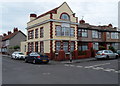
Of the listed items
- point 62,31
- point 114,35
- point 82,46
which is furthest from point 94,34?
point 62,31

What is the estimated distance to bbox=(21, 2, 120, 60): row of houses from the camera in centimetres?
2680

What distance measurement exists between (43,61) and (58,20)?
1060 centimetres

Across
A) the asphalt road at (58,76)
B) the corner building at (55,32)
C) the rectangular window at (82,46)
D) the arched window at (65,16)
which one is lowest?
the asphalt road at (58,76)

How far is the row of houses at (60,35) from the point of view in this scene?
1055 inches

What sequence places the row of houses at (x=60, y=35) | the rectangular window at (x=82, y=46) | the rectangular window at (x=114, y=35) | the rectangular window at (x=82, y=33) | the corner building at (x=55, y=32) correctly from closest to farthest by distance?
the row of houses at (x=60, y=35) → the corner building at (x=55, y=32) → the rectangular window at (x=82, y=33) → the rectangular window at (x=82, y=46) → the rectangular window at (x=114, y=35)

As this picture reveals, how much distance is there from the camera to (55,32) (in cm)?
2744

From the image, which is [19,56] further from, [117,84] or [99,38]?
[117,84]

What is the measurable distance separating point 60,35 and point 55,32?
48.3 inches

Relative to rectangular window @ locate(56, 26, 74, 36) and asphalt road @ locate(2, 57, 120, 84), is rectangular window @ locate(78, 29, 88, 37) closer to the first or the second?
rectangular window @ locate(56, 26, 74, 36)

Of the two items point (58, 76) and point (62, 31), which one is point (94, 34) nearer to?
point (62, 31)

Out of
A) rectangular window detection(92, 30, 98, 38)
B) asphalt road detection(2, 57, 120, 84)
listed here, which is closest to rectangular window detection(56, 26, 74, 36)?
rectangular window detection(92, 30, 98, 38)

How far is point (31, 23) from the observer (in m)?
33.4

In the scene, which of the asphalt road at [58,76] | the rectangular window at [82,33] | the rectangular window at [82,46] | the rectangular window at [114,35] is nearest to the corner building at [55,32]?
the rectangular window at [82,33]

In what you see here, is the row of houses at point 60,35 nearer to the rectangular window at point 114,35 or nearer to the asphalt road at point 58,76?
the rectangular window at point 114,35
